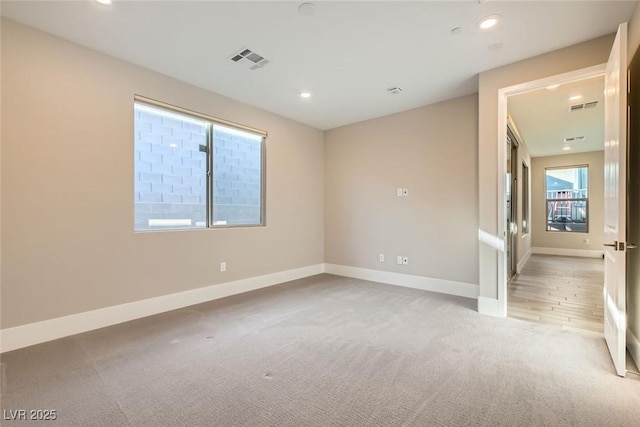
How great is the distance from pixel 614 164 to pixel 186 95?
13.9 feet

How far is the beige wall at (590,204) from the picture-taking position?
745 centimetres

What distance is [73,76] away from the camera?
2732mm

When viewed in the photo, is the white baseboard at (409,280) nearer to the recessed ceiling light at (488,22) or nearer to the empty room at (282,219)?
the empty room at (282,219)

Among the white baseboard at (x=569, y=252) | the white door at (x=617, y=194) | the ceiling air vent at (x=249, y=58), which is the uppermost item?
the ceiling air vent at (x=249, y=58)

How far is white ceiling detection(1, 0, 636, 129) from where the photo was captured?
2271 mm

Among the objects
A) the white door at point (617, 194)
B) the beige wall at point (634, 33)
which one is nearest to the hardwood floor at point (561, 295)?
the white door at point (617, 194)

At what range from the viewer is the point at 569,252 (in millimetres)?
7859

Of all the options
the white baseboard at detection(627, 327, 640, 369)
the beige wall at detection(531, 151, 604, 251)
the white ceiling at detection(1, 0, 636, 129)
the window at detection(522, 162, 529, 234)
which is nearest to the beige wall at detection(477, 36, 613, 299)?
the white ceiling at detection(1, 0, 636, 129)

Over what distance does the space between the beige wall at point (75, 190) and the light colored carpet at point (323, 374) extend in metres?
0.47

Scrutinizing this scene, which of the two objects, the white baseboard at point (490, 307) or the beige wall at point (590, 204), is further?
the beige wall at point (590, 204)

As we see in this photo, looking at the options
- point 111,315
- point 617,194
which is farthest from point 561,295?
point 111,315

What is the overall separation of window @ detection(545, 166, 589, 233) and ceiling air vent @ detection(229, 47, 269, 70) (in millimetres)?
8748

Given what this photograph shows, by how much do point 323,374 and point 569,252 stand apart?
29.4 ft

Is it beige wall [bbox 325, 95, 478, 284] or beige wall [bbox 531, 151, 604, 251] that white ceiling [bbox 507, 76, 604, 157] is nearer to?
beige wall [bbox 531, 151, 604, 251]
